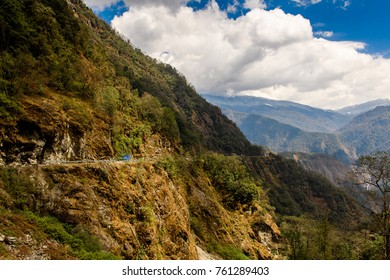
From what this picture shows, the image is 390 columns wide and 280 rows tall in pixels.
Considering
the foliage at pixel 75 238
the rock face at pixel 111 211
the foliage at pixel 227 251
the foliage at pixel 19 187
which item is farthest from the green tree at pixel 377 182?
the foliage at pixel 227 251

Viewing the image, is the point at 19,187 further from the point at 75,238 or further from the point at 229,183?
the point at 229,183

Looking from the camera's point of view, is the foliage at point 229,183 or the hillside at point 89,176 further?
the foliage at point 229,183

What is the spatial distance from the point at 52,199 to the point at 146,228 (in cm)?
847

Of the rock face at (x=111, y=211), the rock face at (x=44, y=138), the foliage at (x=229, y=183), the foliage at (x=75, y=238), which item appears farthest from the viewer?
the foliage at (x=229, y=183)

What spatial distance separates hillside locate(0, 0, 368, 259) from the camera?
18.8 metres

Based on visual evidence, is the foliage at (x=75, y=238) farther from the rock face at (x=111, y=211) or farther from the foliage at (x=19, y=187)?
the foliage at (x=19, y=187)

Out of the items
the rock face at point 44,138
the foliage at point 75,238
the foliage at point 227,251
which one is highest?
the rock face at point 44,138

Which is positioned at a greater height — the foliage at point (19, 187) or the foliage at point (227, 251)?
the foliage at point (19, 187)

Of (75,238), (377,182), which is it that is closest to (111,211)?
(75,238)

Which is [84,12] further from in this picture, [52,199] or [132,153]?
[52,199]

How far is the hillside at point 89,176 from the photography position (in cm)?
1884

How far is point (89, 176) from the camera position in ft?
76.3

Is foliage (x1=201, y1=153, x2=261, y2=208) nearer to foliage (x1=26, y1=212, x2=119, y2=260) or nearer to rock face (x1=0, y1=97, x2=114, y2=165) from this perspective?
rock face (x1=0, y1=97, x2=114, y2=165)

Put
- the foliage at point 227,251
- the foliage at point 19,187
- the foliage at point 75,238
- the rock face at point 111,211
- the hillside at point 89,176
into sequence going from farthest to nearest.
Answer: the foliage at point 227,251 < the hillside at point 89,176 < the foliage at point 19,187 < the foliage at point 75,238 < the rock face at point 111,211
